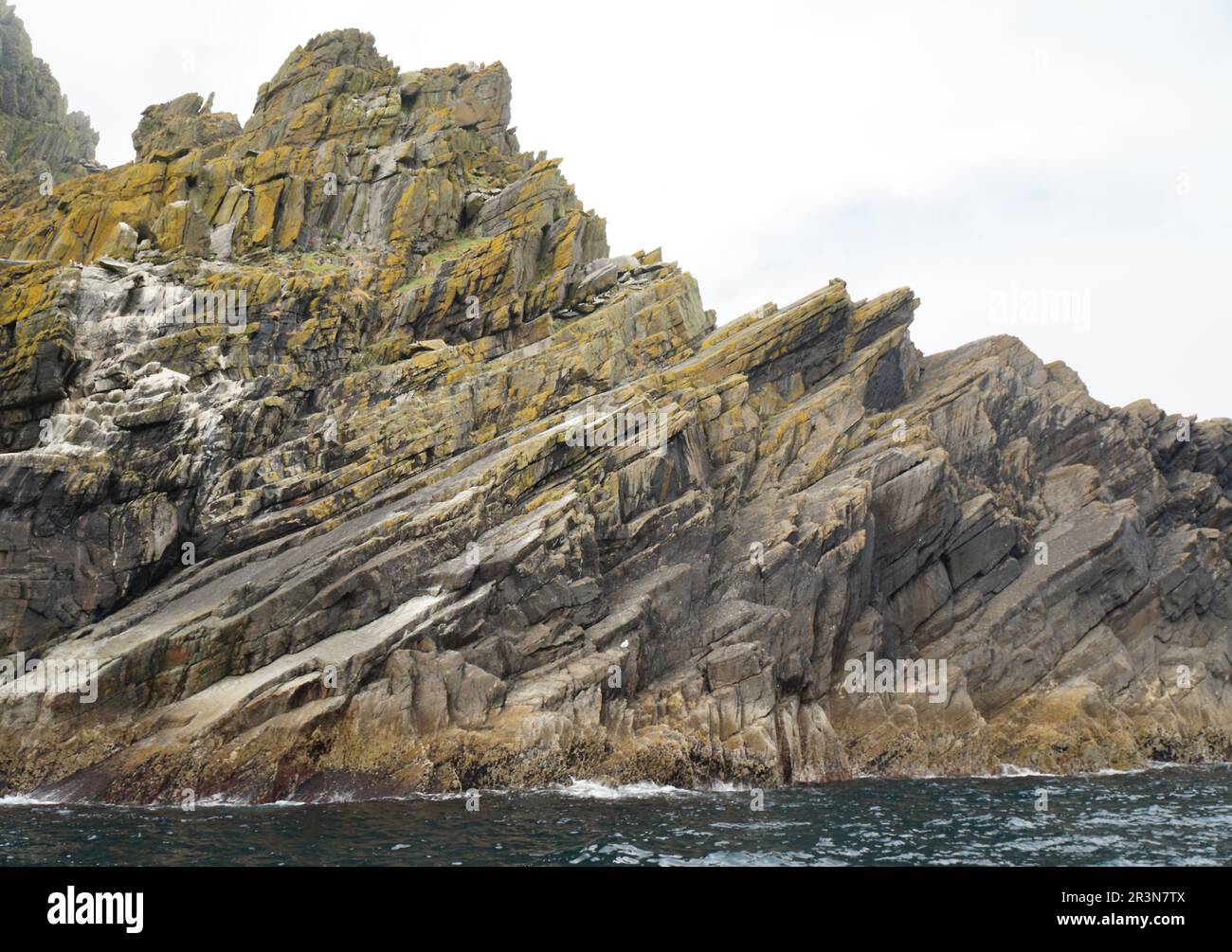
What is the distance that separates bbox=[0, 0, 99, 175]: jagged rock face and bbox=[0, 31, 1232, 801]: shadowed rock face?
33.0m

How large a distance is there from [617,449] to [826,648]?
50.5 ft

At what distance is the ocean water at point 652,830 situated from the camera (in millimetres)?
24375

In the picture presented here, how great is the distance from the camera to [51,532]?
4244 centimetres

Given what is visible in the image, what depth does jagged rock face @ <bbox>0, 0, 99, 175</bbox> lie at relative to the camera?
90750mm

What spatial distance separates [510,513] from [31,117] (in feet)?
290

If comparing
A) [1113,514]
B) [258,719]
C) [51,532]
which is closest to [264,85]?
[51,532]

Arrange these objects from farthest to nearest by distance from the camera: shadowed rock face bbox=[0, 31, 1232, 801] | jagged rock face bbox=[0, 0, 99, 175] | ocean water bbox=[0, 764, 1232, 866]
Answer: jagged rock face bbox=[0, 0, 99, 175] → shadowed rock face bbox=[0, 31, 1232, 801] → ocean water bbox=[0, 764, 1232, 866]
